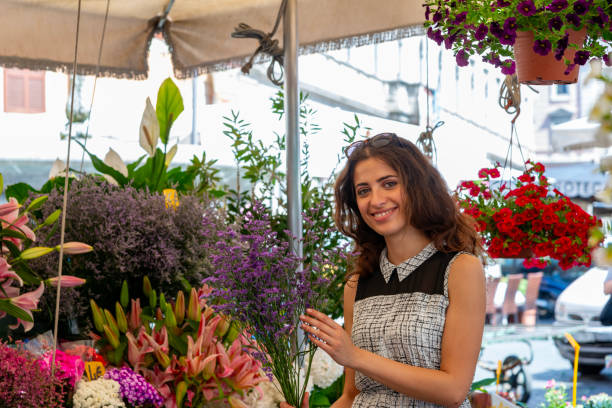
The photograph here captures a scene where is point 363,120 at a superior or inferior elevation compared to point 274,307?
superior

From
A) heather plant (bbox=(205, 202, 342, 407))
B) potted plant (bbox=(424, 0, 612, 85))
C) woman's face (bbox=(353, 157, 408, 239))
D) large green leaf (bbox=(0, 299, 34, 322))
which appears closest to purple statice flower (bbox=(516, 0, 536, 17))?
potted plant (bbox=(424, 0, 612, 85))

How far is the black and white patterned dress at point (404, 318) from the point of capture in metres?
1.34

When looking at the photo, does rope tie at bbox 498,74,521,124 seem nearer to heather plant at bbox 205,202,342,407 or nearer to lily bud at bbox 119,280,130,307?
heather plant at bbox 205,202,342,407

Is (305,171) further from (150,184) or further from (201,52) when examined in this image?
(201,52)

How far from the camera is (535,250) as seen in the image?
214 cm

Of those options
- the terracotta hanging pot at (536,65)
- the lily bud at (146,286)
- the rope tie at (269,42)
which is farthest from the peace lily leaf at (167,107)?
→ the terracotta hanging pot at (536,65)

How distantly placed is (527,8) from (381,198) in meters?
0.48

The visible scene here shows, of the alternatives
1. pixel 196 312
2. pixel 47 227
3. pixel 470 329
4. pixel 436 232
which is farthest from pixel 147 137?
pixel 470 329

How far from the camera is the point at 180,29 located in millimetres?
2814

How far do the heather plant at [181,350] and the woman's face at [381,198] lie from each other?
38cm

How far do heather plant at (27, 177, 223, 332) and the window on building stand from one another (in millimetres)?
11283

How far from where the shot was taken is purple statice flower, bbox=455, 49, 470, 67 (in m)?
1.68

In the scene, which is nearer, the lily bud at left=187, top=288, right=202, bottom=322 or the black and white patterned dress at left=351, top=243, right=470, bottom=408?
the black and white patterned dress at left=351, top=243, right=470, bottom=408

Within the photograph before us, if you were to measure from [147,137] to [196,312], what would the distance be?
61 cm
